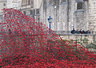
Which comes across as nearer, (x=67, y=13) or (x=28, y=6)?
(x=67, y=13)

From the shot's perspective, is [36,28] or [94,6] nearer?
[36,28]

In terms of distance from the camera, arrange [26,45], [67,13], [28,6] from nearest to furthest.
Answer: [26,45] → [67,13] → [28,6]

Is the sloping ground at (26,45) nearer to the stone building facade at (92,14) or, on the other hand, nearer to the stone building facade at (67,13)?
the stone building facade at (67,13)

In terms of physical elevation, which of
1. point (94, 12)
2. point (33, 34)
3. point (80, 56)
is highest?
point (94, 12)

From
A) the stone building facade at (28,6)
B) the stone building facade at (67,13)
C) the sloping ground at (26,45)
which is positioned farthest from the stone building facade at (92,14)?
the stone building facade at (28,6)

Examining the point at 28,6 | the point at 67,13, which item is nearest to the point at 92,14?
the point at 67,13

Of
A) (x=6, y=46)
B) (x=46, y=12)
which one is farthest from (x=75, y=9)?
(x=6, y=46)

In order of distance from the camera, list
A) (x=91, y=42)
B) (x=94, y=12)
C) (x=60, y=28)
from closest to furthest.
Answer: (x=91, y=42) < (x=94, y=12) < (x=60, y=28)

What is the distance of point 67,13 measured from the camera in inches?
1168

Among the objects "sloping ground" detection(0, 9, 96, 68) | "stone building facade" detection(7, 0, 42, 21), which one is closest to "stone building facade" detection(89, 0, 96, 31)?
"sloping ground" detection(0, 9, 96, 68)

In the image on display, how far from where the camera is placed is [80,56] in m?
12.0

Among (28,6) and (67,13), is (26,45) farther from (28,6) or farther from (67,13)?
(28,6)

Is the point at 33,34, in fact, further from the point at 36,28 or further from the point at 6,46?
the point at 6,46

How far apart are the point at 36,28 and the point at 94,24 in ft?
52.1
